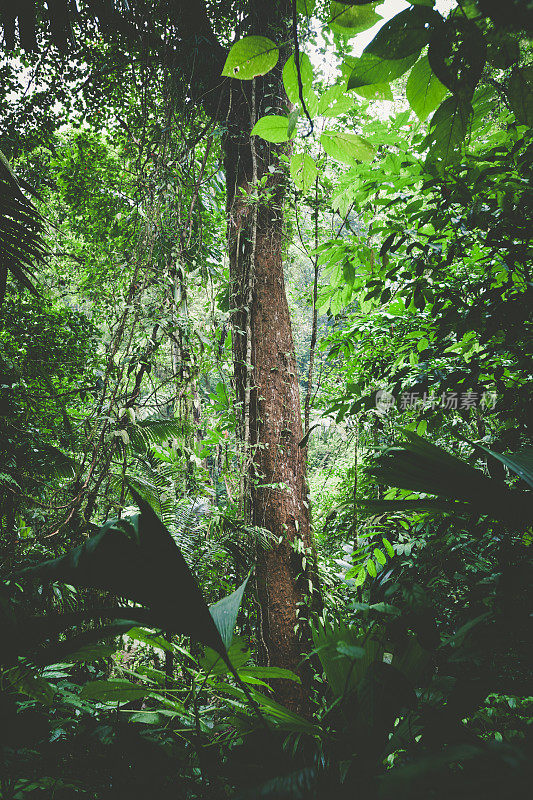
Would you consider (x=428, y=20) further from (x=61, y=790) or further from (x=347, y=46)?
(x=347, y=46)

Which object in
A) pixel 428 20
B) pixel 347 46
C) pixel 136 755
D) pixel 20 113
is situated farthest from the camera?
pixel 20 113

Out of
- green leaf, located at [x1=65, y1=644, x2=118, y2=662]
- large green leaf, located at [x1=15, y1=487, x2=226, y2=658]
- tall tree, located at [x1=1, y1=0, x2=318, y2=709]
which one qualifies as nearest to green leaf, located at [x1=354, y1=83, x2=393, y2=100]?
large green leaf, located at [x1=15, y1=487, x2=226, y2=658]

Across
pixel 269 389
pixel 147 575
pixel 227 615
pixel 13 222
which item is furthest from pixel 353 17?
pixel 269 389

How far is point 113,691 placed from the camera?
2.47 feet

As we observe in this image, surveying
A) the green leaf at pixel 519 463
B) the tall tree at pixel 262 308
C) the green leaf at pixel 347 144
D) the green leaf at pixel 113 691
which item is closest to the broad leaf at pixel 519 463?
the green leaf at pixel 519 463

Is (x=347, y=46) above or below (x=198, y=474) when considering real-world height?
above

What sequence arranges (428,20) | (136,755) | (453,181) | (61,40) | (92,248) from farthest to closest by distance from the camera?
1. (92,248)
2. (453,181)
3. (61,40)
4. (136,755)
5. (428,20)

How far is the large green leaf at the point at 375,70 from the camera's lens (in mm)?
490

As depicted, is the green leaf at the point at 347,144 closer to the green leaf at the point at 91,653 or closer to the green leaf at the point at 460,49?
the green leaf at the point at 460,49

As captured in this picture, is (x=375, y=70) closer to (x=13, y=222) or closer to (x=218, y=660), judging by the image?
(x=218, y=660)

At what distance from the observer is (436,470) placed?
58 centimetres

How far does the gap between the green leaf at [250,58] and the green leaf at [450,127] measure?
0.83 feet

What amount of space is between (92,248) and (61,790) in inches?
176

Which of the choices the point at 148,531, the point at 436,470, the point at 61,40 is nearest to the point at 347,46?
the point at 61,40
